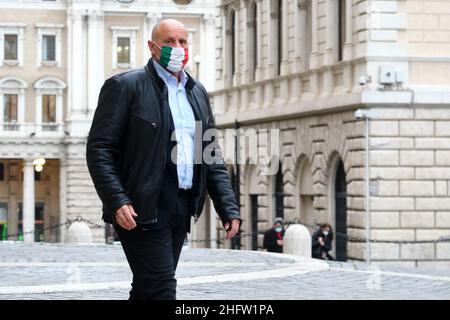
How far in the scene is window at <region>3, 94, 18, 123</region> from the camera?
295 ft

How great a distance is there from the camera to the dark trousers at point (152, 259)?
9617 mm

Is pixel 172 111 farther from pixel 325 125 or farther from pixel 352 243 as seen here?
pixel 325 125

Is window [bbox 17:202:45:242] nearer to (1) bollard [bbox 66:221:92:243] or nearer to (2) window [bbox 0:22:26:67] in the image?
(2) window [bbox 0:22:26:67]

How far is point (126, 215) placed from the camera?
374 inches

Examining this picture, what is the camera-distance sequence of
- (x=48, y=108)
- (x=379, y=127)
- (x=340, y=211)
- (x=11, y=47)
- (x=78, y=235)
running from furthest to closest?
(x=48, y=108), (x=11, y=47), (x=340, y=211), (x=78, y=235), (x=379, y=127)

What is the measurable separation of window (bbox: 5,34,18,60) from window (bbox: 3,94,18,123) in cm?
229


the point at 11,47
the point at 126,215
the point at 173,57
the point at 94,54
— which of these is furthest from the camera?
the point at 94,54

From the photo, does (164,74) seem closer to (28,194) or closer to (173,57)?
(173,57)

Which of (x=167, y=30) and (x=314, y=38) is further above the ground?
(x=314, y=38)

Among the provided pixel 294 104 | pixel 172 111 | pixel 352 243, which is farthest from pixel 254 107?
pixel 172 111

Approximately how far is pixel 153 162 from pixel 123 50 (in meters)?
82.2

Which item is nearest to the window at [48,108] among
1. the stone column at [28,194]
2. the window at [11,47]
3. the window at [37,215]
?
the stone column at [28,194]

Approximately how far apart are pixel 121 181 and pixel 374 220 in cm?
2562

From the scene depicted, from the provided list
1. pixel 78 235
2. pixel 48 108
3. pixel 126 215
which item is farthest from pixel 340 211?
pixel 48 108
